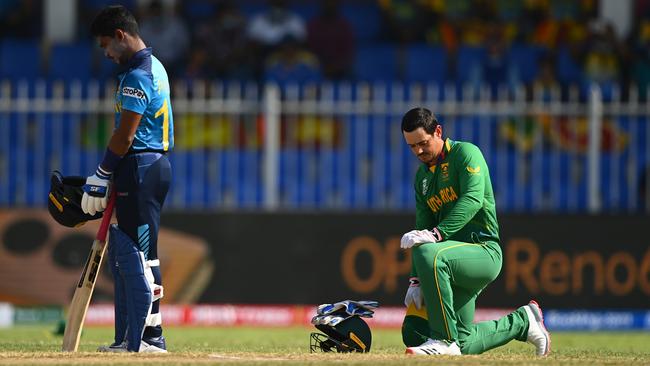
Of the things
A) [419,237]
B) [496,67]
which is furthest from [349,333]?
[496,67]

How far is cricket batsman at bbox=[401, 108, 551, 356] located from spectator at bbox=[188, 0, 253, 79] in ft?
26.9

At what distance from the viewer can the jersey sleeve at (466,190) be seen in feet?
30.1

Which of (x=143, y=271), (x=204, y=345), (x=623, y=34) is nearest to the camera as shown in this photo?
(x=143, y=271)

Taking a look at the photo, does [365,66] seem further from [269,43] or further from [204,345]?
[204,345]

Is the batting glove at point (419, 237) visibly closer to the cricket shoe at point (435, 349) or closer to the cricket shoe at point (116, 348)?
the cricket shoe at point (435, 349)

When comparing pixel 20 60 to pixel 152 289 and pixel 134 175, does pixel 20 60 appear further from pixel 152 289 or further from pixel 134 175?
pixel 152 289

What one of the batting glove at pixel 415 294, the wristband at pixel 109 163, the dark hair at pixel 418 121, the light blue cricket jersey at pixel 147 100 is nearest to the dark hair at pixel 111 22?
the light blue cricket jersey at pixel 147 100

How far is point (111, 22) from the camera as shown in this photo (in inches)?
360

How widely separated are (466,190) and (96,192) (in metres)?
2.55

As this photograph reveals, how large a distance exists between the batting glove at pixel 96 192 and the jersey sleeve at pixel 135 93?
519 mm

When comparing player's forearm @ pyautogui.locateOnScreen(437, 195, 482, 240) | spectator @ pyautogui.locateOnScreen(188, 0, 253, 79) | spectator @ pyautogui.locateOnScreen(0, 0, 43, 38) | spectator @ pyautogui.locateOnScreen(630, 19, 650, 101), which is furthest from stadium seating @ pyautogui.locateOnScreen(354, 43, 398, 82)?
player's forearm @ pyautogui.locateOnScreen(437, 195, 482, 240)

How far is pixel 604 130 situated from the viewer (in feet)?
54.0

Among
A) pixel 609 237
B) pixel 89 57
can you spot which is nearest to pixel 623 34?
pixel 609 237

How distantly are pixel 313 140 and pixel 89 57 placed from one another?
3817 mm
